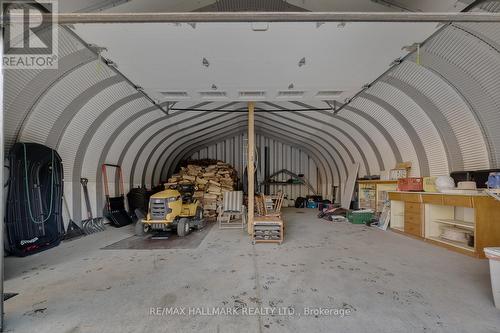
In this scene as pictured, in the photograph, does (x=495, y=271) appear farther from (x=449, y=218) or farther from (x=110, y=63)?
(x=110, y=63)

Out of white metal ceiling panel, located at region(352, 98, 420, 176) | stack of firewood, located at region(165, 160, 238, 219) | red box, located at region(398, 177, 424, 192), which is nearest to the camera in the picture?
red box, located at region(398, 177, 424, 192)

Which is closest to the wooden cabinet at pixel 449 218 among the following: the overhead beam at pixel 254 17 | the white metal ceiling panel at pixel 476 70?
the white metal ceiling panel at pixel 476 70

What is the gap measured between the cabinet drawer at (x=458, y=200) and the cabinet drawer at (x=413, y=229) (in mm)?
1020

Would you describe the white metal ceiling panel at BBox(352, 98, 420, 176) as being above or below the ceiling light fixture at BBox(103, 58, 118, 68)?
below

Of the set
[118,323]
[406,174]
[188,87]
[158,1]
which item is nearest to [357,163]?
[406,174]

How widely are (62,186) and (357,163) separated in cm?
954

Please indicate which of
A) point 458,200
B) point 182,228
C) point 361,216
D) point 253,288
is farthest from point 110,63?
point 361,216

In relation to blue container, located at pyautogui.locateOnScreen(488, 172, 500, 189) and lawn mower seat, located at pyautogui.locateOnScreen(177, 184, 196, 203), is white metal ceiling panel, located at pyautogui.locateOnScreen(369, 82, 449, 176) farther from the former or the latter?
lawn mower seat, located at pyautogui.locateOnScreen(177, 184, 196, 203)

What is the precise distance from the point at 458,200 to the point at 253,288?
4440mm

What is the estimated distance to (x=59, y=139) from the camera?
5.46 m

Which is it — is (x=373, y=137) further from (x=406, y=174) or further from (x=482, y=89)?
(x=482, y=89)

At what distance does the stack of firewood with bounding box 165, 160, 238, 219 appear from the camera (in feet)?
29.8

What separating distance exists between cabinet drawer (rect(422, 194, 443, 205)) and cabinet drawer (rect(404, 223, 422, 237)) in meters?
0.67

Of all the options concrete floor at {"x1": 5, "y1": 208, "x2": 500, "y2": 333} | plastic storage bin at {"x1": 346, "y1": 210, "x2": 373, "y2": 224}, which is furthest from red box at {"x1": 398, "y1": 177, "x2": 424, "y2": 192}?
plastic storage bin at {"x1": 346, "y1": 210, "x2": 373, "y2": 224}
